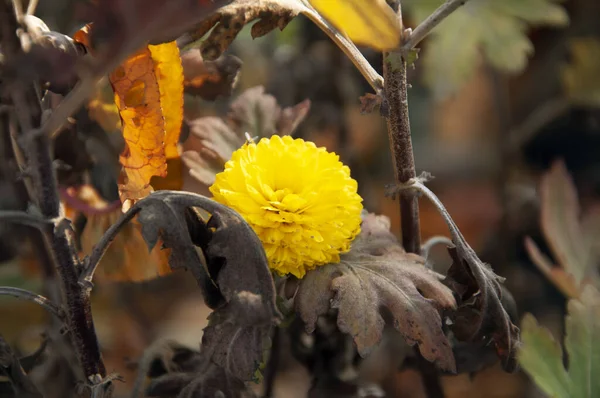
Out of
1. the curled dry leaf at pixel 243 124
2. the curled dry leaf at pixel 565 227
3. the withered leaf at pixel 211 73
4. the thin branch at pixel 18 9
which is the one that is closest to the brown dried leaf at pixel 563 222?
the curled dry leaf at pixel 565 227

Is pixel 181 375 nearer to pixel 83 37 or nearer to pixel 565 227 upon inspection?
pixel 83 37

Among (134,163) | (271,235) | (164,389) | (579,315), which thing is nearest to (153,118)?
(134,163)

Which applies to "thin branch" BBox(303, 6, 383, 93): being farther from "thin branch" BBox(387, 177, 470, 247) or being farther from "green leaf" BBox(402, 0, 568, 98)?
"green leaf" BBox(402, 0, 568, 98)

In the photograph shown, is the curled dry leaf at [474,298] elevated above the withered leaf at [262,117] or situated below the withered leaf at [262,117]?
below

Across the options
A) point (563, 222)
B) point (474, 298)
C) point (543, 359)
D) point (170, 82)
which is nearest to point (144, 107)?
point (170, 82)

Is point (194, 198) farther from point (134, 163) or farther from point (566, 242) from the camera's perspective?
point (566, 242)

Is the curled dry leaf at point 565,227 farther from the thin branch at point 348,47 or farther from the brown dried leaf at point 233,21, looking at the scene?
the brown dried leaf at point 233,21

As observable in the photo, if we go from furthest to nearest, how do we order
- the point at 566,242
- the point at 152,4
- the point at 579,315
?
the point at 566,242, the point at 579,315, the point at 152,4

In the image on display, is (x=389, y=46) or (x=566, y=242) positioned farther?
(x=566, y=242)
